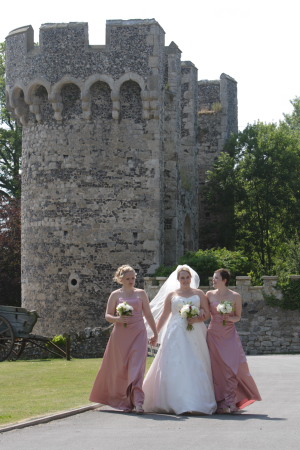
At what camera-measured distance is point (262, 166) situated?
1428 inches

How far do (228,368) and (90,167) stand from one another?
58.2 feet

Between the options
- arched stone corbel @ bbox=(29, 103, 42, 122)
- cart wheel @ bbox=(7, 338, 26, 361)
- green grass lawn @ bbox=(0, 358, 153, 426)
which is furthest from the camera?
arched stone corbel @ bbox=(29, 103, 42, 122)

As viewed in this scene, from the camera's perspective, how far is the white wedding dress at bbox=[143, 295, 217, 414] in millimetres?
12195

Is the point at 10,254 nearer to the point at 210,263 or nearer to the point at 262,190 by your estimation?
the point at 262,190

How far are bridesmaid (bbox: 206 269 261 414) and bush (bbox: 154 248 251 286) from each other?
15.7 metres

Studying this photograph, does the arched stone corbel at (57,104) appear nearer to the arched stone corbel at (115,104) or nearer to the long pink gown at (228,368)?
the arched stone corbel at (115,104)

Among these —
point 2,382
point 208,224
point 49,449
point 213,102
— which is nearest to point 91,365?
point 2,382

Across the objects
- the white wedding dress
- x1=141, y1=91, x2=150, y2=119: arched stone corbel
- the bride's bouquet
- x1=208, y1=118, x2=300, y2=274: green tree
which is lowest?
the white wedding dress

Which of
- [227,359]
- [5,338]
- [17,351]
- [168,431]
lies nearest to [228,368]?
[227,359]

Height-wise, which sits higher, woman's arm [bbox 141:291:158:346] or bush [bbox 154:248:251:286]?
bush [bbox 154:248:251:286]

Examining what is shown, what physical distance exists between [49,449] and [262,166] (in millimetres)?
27996

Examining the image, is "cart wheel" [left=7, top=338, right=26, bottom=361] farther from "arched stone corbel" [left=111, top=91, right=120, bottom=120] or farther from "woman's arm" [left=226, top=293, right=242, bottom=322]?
"woman's arm" [left=226, top=293, right=242, bottom=322]

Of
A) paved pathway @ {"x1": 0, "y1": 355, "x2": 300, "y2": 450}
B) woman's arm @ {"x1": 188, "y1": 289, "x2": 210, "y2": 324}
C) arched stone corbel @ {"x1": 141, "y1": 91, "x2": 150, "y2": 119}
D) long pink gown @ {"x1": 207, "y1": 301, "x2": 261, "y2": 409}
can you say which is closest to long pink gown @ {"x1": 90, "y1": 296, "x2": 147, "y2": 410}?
paved pathway @ {"x1": 0, "y1": 355, "x2": 300, "y2": 450}

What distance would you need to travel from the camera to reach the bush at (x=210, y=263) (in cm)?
2936
